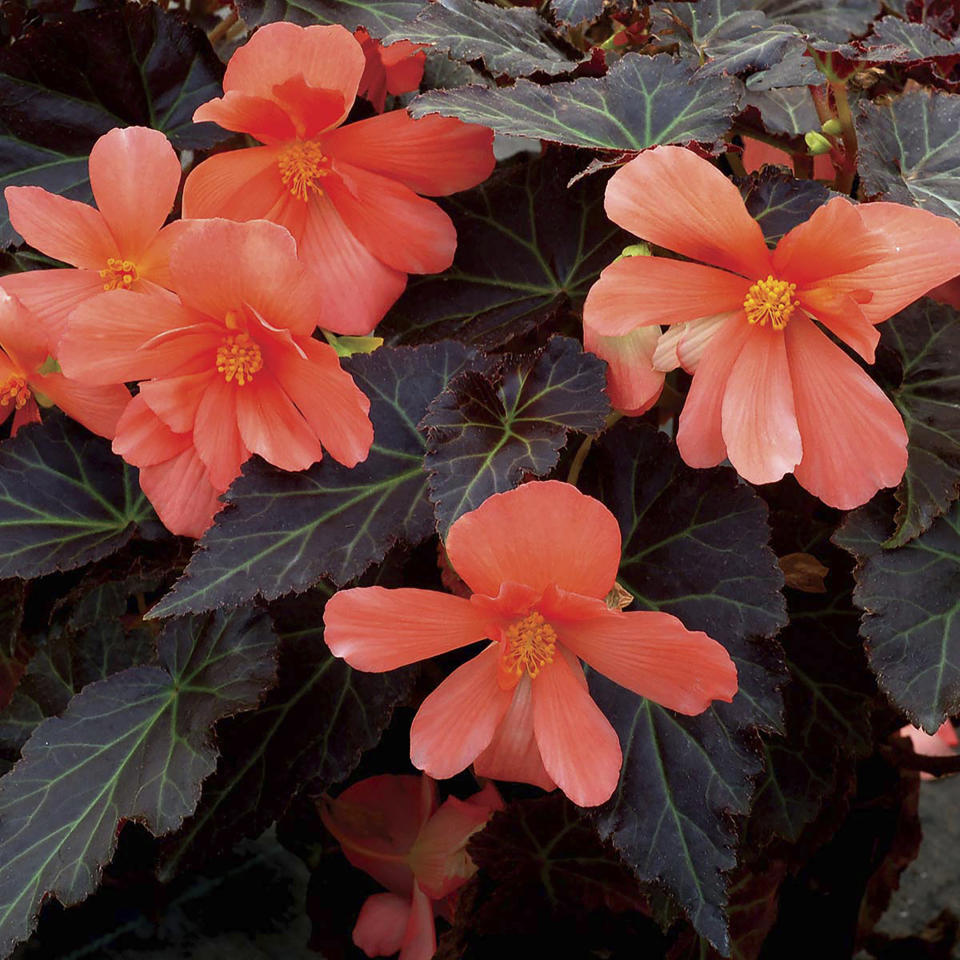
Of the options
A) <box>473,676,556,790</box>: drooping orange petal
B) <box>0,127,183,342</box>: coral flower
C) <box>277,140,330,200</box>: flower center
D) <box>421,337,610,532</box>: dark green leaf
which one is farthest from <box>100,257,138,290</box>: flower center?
<box>473,676,556,790</box>: drooping orange petal

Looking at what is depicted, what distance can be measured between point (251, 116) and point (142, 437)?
7.1 inches

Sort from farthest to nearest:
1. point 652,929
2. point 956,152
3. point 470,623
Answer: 1. point 652,929
2. point 956,152
3. point 470,623

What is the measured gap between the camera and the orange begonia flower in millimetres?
622

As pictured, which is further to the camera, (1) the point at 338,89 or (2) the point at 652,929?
(2) the point at 652,929

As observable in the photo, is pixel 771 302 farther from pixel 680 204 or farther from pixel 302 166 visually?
pixel 302 166

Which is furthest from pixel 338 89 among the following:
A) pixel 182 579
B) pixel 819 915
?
pixel 819 915

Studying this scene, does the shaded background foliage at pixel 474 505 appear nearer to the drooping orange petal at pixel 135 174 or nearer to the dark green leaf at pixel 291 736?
the dark green leaf at pixel 291 736

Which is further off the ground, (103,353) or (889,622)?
(103,353)

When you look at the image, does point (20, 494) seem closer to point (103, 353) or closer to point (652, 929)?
point (103, 353)

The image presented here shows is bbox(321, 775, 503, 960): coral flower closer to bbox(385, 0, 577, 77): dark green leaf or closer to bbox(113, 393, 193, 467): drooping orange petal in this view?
bbox(113, 393, 193, 467): drooping orange petal

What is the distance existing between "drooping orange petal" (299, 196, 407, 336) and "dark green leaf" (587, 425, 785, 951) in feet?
0.52

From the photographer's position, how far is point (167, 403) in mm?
570

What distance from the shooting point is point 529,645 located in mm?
502

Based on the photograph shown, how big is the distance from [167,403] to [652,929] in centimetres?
52
